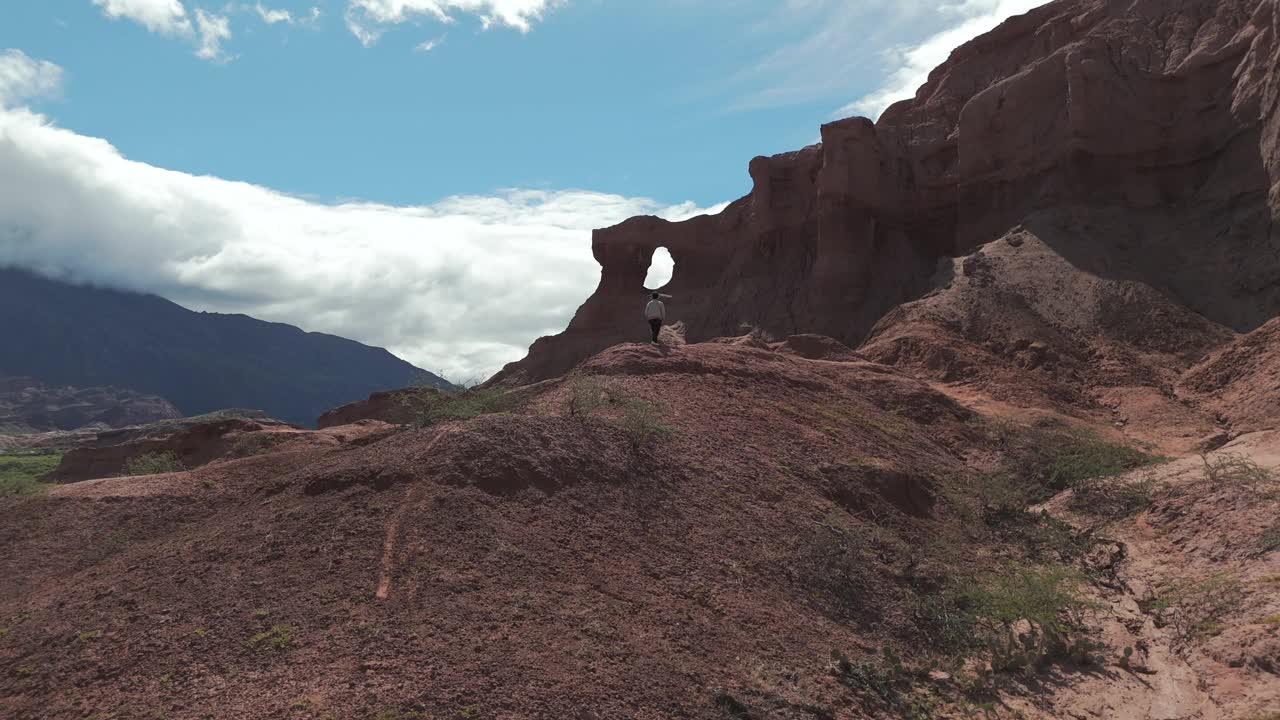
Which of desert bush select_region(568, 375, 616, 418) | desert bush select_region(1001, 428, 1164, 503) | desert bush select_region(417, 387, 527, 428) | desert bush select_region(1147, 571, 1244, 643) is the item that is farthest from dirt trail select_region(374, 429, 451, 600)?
desert bush select_region(1001, 428, 1164, 503)

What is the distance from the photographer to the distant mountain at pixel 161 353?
14688 cm

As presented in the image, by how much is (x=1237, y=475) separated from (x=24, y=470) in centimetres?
4924

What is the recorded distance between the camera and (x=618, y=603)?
8281 mm

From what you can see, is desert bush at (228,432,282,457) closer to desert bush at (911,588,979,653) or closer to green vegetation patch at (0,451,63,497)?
green vegetation patch at (0,451,63,497)

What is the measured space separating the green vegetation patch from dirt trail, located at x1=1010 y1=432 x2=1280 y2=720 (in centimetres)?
1497

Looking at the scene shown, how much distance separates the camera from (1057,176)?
28.7 m

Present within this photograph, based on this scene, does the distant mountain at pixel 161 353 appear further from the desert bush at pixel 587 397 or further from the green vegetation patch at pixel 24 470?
the desert bush at pixel 587 397

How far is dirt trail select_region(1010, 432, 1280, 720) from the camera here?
318 inches

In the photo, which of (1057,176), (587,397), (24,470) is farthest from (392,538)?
(24,470)

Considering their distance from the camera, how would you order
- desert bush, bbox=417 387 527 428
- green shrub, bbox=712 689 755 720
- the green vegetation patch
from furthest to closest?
the green vegetation patch
desert bush, bbox=417 387 527 428
green shrub, bbox=712 689 755 720

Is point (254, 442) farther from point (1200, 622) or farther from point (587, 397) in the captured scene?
point (1200, 622)

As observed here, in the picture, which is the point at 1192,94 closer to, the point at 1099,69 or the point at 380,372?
the point at 1099,69

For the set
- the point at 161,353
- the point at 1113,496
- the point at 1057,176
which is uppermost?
the point at 161,353

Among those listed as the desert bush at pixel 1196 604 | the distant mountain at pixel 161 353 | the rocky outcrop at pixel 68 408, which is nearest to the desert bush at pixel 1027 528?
the desert bush at pixel 1196 604
